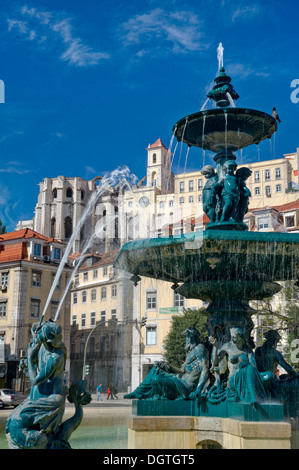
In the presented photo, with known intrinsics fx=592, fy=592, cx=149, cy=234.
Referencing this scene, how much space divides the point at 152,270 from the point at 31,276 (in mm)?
38492

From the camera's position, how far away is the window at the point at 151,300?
4791cm

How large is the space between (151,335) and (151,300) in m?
2.84

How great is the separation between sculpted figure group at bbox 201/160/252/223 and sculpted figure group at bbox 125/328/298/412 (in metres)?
2.17

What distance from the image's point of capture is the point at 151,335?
47.2 m

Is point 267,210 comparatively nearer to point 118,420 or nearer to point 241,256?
point 118,420

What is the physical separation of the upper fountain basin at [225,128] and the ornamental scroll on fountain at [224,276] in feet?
0.06

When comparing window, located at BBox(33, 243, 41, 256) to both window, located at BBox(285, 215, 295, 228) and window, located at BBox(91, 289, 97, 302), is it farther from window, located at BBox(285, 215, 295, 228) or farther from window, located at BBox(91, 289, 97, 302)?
window, located at BBox(285, 215, 295, 228)

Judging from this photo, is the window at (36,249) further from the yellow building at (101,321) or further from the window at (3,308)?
the yellow building at (101,321)

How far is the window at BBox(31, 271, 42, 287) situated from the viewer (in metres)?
48.2

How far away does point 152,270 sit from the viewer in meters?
10.8

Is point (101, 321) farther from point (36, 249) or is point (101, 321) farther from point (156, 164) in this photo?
point (156, 164)

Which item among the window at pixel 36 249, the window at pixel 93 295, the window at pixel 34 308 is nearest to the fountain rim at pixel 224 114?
the window at pixel 34 308

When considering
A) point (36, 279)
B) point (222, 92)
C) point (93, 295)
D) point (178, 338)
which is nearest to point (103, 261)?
point (93, 295)

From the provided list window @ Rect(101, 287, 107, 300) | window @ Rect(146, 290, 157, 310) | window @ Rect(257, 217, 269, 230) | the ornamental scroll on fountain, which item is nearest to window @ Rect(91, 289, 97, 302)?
window @ Rect(101, 287, 107, 300)
